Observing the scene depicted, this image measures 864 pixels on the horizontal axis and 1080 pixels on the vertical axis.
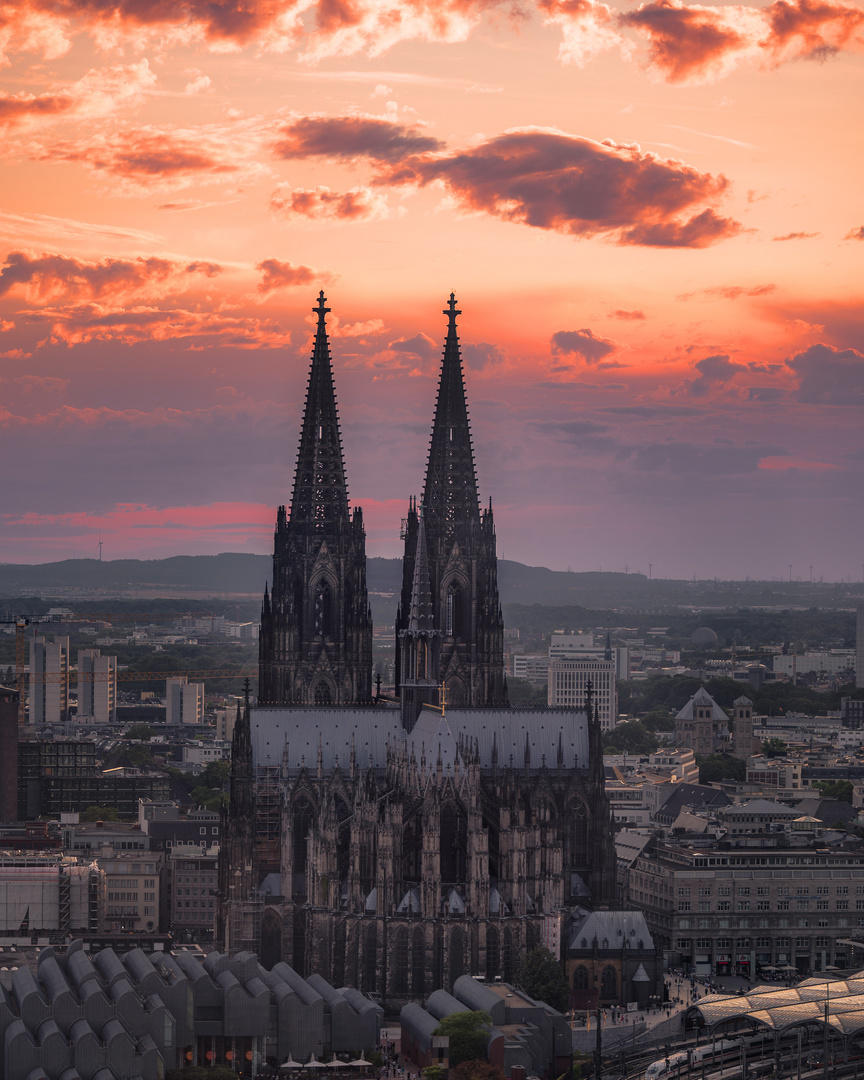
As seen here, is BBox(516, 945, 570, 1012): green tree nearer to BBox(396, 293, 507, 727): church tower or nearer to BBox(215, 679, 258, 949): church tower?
BBox(215, 679, 258, 949): church tower

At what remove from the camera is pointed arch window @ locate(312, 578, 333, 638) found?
169875 mm

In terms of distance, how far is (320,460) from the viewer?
565 feet

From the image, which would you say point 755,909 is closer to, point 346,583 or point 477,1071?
point 346,583

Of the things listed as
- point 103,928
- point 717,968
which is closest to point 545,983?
point 717,968

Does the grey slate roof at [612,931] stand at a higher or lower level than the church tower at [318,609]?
lower

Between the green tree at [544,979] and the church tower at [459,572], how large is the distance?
30461 millimetres

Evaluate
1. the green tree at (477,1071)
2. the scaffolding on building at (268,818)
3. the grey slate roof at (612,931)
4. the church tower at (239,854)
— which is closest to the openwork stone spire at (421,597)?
the church tower at (239,854)

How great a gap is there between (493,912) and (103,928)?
52144 mm

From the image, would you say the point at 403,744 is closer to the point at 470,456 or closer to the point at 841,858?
the point at 470,456

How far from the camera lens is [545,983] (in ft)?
460

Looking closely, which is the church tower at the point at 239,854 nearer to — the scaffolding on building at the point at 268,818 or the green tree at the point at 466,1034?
the scaffolding on building at the point at 268,818

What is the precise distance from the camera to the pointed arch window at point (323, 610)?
16988cm

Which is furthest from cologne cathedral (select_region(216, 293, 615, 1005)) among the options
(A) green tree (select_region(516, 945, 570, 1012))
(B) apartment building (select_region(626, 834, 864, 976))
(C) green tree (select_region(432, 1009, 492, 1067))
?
(B) apartment building (select_region(626, 834, 864, 976))

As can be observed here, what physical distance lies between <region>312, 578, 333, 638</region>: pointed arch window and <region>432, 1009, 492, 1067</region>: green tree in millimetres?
45525
